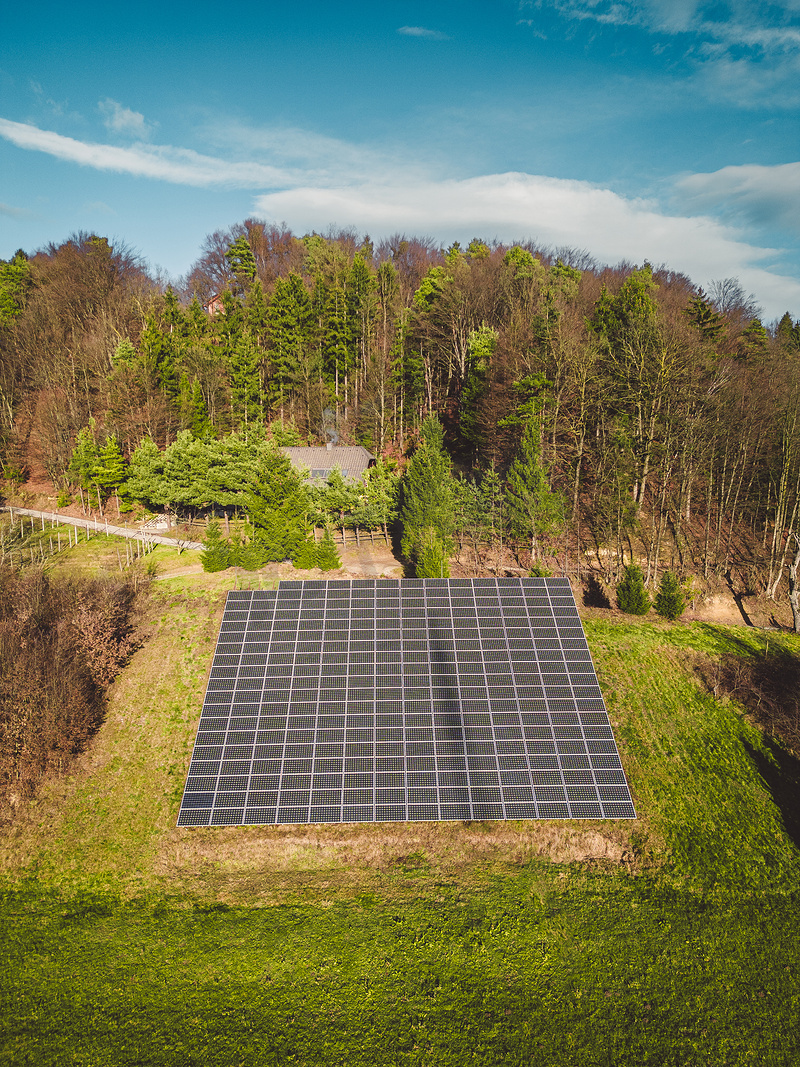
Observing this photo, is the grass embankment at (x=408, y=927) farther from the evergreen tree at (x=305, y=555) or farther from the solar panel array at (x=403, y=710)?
the evergreen tree at (x=305, y=555)

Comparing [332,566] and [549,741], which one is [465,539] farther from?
[549,741]

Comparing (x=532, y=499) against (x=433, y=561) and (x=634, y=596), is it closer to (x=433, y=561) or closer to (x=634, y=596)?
(x=433, y=561)

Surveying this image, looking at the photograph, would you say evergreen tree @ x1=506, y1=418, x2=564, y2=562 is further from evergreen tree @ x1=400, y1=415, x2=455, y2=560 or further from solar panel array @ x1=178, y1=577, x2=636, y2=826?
solar panel array @ x1=178, y1=577, x2=636, y2=826

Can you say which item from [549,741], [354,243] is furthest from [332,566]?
[354,243]

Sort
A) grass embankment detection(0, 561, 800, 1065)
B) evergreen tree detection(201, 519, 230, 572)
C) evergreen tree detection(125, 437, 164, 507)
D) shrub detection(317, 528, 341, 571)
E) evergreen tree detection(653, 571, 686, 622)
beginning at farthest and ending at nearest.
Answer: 1. evergreen tree detection(125, 437, 164, 507)
2. shrub detection(317, 528, 341, 571)
3. evergreen tree detection(201, 519, 230, 572)
4. evergreen tree detection(653, 571, 686, 622)
5. grass embankment detection(0, 561, 800, 1065)

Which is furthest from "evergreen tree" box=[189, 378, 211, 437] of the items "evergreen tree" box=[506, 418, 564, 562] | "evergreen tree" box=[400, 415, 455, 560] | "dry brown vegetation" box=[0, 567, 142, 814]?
"evergreen tree" box=[506, 418, 564, 562]

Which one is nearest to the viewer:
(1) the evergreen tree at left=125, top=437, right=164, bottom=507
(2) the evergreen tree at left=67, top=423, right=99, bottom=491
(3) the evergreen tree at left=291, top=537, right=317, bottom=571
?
(3) the evergreen tree at left=291, top=537, right=317, bottom=571

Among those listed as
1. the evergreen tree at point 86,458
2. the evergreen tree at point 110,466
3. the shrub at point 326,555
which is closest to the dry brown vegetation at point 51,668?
the shrub at point 326,555
